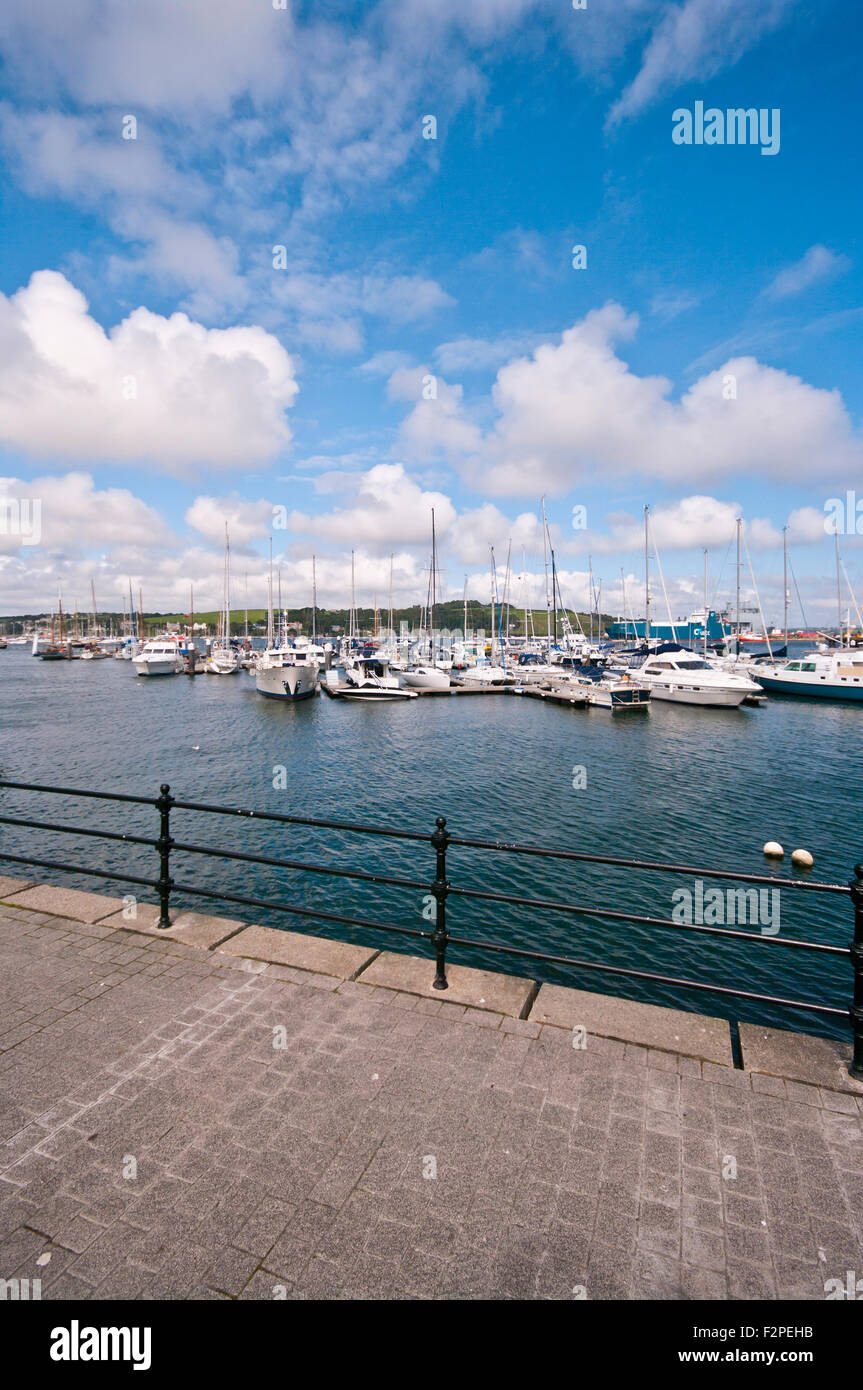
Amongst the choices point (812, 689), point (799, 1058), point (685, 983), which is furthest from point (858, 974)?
point (812, 689)

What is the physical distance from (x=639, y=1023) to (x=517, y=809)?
15725mm

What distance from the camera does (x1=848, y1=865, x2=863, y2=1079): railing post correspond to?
3566 millimetres

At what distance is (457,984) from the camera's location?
479 centimetres

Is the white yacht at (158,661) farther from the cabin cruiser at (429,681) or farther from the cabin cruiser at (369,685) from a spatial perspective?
the cabin cruiser at (429,681)

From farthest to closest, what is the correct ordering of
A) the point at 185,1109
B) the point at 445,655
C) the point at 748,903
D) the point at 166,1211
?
the point at 445,655 → the point at 748,903 → the point at 185,1109 → the point at 166,1211

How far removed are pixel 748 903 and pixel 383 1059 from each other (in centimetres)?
1327

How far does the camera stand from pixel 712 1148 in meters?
3.21

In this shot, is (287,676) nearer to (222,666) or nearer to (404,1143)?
(222,666)

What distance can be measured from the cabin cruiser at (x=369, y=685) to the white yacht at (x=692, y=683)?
1964 cm

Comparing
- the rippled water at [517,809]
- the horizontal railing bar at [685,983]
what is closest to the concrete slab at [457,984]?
the horizontal railing bar at [685,983]

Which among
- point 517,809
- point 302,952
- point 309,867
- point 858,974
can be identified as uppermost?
point 309,867

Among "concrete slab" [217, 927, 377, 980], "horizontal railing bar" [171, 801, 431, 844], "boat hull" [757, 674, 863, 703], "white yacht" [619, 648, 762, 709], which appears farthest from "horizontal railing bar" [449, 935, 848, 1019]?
"boat hull" [757, 674, 863, 703]

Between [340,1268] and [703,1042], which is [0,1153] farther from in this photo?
[703,1042]
